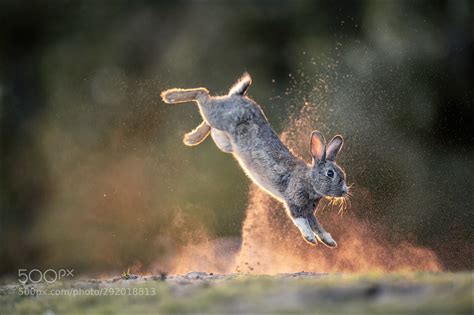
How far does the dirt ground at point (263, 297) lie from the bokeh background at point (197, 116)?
5755 mm

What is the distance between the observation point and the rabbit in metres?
9.92

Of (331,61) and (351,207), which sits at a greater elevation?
(331,61)

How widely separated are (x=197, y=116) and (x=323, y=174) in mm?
8018

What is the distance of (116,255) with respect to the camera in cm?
1684

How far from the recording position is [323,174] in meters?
9.93

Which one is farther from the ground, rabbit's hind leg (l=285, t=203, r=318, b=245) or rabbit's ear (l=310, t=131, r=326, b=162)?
rabbit's ear (l=310, t=131, r=326, b=162)

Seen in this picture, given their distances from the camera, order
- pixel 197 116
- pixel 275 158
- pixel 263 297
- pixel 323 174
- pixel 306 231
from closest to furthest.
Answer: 1. pixel 263 297
2. pixel 306 231
3. pixel 323 174
4. pixel 275 158
5. pixel 197 116

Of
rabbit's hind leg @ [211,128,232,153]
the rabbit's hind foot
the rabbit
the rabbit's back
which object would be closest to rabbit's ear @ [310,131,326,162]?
the rabbit

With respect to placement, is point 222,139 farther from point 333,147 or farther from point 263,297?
point 263,297

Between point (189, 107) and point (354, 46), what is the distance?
3.63m

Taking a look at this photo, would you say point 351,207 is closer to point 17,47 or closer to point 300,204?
point 300,204

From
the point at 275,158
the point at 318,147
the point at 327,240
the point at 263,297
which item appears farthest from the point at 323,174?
the point at 263,297

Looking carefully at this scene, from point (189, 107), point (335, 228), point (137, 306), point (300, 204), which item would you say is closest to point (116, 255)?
point (189, 107)

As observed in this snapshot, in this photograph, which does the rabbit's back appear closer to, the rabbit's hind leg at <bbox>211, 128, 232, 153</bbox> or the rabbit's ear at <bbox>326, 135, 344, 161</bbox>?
the rabbit's hind leg at <bbox>211, 128, 232, 153</bbox>
